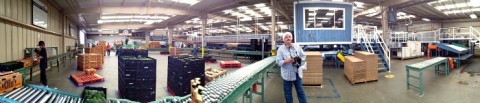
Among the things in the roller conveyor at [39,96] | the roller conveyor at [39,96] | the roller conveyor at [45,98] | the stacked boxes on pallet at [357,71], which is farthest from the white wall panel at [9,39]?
the stacked boxes on pallet at [357,71]

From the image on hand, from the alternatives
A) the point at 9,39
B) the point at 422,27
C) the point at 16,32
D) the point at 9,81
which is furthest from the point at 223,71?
the point at 422,27

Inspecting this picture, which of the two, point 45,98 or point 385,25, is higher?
point 385,25

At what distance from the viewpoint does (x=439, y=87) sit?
20.0 feet

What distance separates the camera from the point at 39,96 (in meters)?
3.79

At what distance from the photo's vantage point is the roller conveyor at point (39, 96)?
3.56m

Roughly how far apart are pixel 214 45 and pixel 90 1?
981cm

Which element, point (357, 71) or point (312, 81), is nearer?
point (312, 81)

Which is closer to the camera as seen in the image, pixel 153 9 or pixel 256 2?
pixel 256 2

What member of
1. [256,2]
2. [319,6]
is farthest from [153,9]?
[319,6]

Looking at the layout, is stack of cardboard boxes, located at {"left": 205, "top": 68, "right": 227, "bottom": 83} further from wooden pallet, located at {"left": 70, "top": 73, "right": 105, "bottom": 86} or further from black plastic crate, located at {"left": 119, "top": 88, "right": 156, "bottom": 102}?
wooden pallet, located at {"left": 70, "top": 73, "right": 105, "bottom": 86}

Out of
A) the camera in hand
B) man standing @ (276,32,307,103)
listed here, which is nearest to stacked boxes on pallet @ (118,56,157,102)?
man standing @ (276,32,307,103)

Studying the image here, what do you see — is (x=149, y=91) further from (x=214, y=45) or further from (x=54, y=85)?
(x=214, y=45)

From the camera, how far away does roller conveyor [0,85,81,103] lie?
3.56 metres

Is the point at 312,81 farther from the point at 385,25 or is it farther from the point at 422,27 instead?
the point at 422,27
